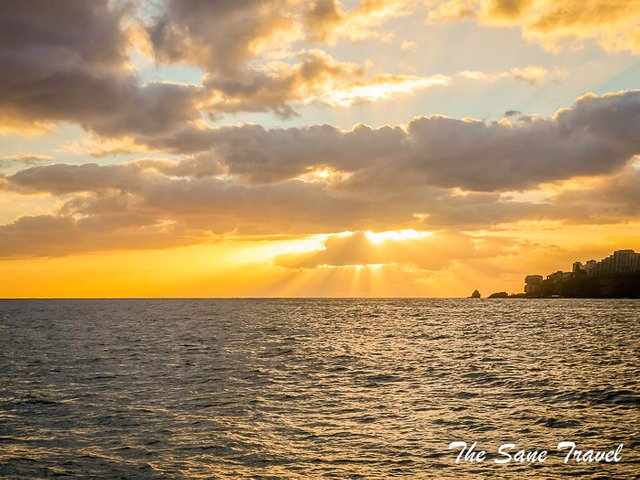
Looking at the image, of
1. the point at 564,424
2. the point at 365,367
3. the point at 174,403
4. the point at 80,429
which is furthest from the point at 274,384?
the point at 564,424

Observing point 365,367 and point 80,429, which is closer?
point 80,429

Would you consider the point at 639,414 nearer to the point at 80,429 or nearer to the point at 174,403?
the point at 174,403

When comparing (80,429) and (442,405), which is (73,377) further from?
(442,405)

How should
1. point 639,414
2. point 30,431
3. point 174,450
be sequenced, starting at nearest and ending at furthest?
point 174,450, point 30,431, point 639,414

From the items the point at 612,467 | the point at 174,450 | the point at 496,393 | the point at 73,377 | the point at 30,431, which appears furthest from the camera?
the point at 73,377

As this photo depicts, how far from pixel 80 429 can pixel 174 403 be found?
783 cm

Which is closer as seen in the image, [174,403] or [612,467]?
[612,467]

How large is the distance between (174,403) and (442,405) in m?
17.1

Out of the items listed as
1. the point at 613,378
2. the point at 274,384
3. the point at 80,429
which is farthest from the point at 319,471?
the point at 613,378

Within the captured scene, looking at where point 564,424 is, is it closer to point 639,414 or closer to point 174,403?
point 639,414

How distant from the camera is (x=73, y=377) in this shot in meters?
51.3

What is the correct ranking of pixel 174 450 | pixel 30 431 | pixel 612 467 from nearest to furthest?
pixel 612 467, pixel 174 450, pixel 30 431

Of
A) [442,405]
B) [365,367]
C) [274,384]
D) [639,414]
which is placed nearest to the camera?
[639,414]

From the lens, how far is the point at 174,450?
2717 centimetres
